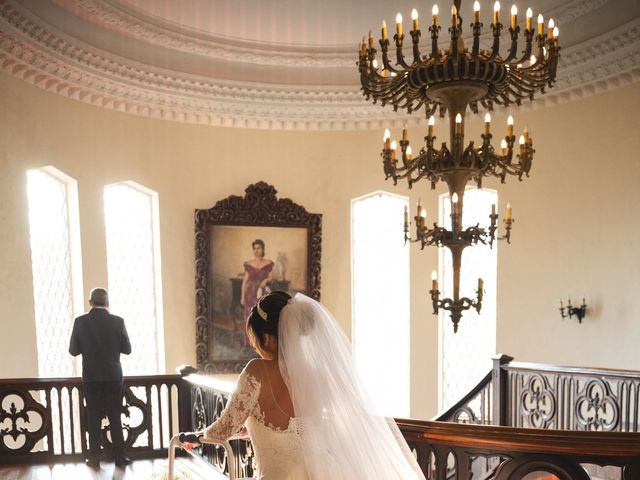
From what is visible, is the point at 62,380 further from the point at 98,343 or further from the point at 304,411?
the point at 304,411

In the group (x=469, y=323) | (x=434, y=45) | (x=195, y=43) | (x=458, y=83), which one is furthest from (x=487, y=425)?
(x=195, y=43)

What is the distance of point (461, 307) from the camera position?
4.93m

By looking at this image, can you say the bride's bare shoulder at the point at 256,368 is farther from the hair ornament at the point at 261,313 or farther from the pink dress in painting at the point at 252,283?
the pink dress in painting at the point at 252,283

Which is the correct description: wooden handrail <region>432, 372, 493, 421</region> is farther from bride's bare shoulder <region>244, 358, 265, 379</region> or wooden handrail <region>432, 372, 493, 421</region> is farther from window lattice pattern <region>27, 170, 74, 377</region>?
window lattice pattern <region>27, 170, 74, 377</region>

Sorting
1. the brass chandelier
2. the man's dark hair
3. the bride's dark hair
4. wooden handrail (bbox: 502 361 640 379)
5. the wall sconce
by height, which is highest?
the brass chandelier

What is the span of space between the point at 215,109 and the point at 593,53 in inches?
243

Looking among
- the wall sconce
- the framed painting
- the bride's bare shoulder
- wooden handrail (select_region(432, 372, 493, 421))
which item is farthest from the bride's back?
the framed painting

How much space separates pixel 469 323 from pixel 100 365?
6.85 m

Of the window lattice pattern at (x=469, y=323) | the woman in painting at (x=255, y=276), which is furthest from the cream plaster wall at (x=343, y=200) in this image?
the woman in painting at (x=255, y=276)

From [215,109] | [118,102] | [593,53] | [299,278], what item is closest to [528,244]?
[593,53]

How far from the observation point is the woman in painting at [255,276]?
10.5 m

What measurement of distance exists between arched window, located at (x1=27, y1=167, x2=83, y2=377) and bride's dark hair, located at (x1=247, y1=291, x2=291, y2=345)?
6373 mm

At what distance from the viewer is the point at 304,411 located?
3.06m

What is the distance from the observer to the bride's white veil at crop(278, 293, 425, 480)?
3066mm
